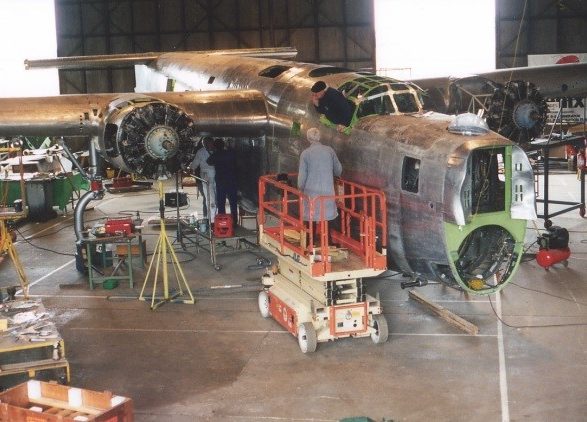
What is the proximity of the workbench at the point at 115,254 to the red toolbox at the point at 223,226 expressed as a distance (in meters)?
1.69

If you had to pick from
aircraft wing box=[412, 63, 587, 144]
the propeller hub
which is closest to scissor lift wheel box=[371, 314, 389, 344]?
the propeller hub

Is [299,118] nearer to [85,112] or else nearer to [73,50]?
[85,112]

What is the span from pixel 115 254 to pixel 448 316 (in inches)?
328

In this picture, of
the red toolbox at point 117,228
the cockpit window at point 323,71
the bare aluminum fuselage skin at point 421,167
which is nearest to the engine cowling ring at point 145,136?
the red toolbox at point 117,228

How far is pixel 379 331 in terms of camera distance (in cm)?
1190

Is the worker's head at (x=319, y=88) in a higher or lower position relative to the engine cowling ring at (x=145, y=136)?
higher

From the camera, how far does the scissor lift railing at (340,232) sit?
11.6 meters

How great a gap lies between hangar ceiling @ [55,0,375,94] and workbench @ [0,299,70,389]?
95.7 feet

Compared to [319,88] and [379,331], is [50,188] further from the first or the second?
[379,331]

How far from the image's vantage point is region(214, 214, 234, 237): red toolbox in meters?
17.0

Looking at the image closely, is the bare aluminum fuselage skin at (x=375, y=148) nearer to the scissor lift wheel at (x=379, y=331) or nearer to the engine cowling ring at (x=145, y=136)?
the engine cowling ring at (x=145, y=136)

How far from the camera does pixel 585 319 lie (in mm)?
13000

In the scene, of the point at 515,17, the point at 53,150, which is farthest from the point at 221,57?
the point at 515,17

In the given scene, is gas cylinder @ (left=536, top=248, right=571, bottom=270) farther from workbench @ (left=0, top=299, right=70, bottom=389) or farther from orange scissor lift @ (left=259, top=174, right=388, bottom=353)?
workbench @ (left=0, top=299, right=70, bottom=389)
